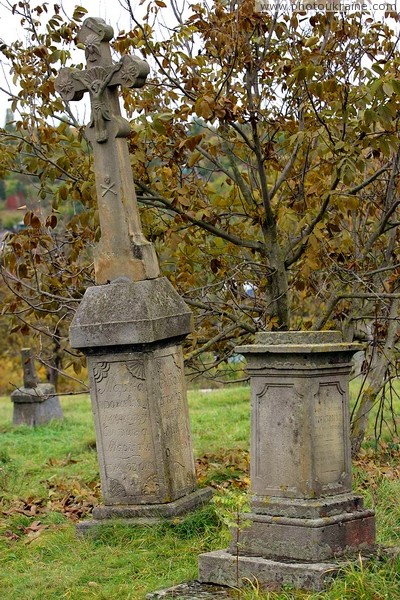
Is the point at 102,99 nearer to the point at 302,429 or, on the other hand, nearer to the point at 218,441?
the point at 302,429

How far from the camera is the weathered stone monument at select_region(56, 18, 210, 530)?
8023 millimetres

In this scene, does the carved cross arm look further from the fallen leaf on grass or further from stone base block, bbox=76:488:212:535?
the fallen leaf on grass

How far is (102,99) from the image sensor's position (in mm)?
8461

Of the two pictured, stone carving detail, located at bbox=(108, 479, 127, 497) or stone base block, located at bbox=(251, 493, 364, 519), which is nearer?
stone base block, located at bbox=(251, 493, 364, 519)

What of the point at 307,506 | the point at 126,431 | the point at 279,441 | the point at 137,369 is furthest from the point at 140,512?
the point at 307,506

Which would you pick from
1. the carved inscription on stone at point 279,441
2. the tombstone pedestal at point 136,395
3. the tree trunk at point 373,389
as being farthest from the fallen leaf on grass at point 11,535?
the tree trunk at point 373,389

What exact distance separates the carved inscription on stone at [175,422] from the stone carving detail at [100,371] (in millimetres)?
425

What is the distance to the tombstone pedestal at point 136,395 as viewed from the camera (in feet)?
26.2

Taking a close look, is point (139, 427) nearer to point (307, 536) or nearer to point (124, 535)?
point (124, 535)

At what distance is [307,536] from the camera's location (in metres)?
5.94

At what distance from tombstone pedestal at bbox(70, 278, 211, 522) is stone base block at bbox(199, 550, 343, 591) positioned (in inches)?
68.8

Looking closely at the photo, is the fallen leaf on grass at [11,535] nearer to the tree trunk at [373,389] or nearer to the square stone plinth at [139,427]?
the square stone plinth at [139,427]

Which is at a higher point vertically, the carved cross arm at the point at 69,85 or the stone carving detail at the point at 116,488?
the carved cross arm at the point at 69,85

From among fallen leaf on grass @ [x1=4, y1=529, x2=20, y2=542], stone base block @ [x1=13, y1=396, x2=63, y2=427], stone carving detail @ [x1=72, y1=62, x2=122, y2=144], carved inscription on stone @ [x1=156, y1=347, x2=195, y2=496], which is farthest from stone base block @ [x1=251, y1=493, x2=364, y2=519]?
stone base block @ [x1=13, y1=396, x2=63, y2=427]
